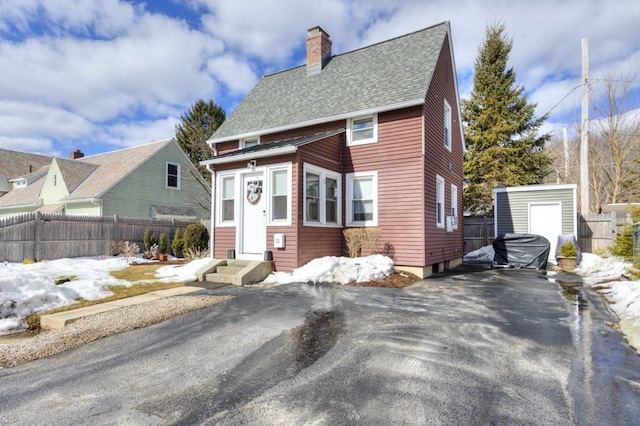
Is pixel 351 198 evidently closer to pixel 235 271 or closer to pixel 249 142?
pixel 235 271

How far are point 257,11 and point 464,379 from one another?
37.0ft

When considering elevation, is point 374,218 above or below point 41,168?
below

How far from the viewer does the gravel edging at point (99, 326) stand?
14.5 feet

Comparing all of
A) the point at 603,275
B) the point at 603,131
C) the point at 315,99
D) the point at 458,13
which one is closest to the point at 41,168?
the point at 315,99

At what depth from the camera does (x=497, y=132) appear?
21.7 m

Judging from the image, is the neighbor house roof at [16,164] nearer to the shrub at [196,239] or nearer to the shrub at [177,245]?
the shrub at [177,245]

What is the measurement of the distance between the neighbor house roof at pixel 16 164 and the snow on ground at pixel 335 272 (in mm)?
30211

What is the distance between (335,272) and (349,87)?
6941mm

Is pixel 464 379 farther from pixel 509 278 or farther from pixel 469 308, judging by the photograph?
pixel 509 278

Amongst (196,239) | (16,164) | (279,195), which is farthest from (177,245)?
(16,164)

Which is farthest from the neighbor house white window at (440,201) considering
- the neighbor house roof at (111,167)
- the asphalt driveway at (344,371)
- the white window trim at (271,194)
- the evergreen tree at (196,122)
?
the evergreen tree at (196,122)

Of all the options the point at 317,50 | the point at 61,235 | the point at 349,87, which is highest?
the point at 317,50

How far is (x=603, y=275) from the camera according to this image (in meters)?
10.1

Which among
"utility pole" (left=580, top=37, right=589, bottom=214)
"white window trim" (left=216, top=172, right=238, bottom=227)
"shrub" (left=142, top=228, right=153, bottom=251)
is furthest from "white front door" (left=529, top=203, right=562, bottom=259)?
"shrub" (left=142, top=228, right=153, bottom=251)
